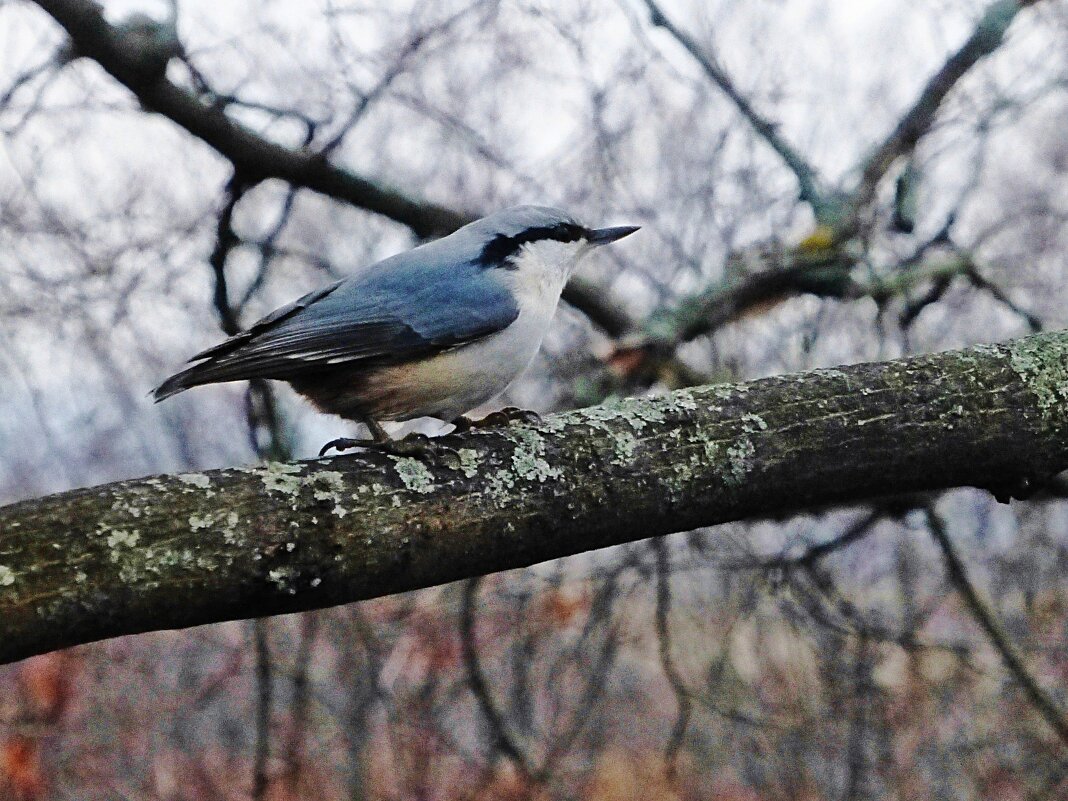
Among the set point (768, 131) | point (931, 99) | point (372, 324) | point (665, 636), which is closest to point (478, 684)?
point (665, 636)

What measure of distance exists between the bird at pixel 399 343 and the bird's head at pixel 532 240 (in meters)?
0.03

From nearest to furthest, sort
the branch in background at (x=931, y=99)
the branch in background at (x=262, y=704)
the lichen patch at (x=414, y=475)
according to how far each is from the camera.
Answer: the lichen patch at (x=414, y=475), the branch in background at (x=262, y=704), the branch in background at (x=931, y=99)

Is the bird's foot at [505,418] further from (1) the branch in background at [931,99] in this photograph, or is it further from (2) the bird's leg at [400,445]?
(1) the branch in background at [931,99]

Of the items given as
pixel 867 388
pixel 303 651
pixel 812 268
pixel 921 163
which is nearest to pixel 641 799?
pixel 303 651

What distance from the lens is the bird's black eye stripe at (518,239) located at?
91.0 inches

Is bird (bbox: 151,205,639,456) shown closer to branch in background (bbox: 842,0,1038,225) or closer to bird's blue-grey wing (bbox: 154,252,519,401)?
bird's blue-grey wing (bbox: 154,252,519,401)

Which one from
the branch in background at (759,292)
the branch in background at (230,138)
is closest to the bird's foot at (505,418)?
the branch in background at (230,138)

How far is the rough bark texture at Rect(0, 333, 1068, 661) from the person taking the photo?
1188mm

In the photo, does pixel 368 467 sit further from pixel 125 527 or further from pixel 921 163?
pixel 921 163

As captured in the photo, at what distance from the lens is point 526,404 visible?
4320 mm

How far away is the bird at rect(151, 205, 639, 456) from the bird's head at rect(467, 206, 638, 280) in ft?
0.10

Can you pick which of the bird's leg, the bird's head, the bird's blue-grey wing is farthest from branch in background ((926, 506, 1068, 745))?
the bird's leg

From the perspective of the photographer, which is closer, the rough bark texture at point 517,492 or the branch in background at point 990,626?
the rough bark texture at point 517,492

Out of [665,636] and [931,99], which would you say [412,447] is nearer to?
[665,636]
